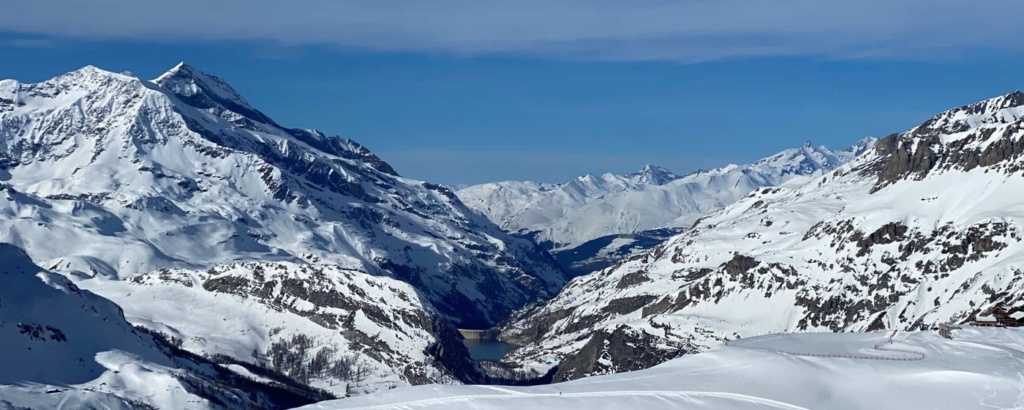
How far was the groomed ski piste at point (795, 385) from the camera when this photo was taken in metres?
105

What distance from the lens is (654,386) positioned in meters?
111

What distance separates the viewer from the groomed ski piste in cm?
10494

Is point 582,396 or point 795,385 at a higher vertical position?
point 582,396

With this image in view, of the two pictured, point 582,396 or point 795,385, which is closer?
point 582,396

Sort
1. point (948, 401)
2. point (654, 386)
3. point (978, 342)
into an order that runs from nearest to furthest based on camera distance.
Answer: point (948, 401) < point (654, 386) < point (978, 342)

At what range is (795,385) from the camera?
10912 cm

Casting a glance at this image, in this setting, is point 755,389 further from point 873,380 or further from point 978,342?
point 978,342

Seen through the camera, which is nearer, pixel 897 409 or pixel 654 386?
pixel 897 409

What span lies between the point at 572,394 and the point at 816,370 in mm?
22079

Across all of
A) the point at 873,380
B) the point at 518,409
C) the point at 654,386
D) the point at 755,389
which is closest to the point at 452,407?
the point at 518,409

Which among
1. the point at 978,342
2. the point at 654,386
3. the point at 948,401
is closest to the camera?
the point at 948,401

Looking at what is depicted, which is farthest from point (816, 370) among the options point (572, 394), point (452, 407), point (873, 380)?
point (452, 407)

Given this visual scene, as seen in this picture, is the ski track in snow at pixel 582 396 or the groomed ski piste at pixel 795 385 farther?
the ski track in snow at pixel 582 396

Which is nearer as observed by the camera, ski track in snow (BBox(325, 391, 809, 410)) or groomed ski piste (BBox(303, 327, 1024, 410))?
groomed ski piste (BBox(303, 327, 1024, 410))
